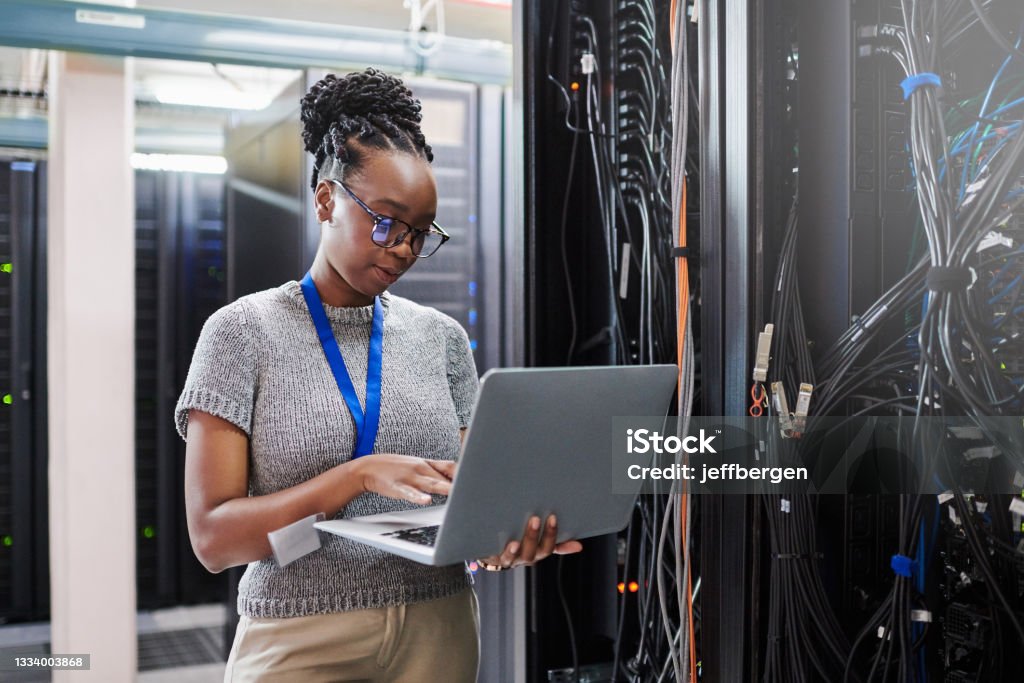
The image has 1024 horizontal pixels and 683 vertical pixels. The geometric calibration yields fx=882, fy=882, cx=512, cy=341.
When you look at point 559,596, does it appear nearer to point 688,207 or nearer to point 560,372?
point 688,207

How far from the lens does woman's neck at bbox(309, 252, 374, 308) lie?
125 centimetres

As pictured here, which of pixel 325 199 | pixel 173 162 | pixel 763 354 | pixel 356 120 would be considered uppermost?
pixel 173 162

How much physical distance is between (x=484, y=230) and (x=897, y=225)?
1.44 metres

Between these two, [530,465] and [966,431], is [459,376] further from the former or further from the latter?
[966,431]

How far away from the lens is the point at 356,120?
125 cm

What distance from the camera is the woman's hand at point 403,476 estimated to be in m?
1.03

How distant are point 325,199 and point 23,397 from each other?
2.77 metres

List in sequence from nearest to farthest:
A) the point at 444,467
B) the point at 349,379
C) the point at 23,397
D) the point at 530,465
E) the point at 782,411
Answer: the point at 530,465 → the point at 444,467 → the point at 349,379 → the point at 782,411 → the point at 23,397

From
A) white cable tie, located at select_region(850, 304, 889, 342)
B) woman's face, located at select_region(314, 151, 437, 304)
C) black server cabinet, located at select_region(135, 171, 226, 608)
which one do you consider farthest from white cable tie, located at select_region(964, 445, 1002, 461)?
black server cabinet, located at select_region(135, 171, 226, 608)

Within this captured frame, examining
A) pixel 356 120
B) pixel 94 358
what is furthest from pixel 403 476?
pixel 94 358

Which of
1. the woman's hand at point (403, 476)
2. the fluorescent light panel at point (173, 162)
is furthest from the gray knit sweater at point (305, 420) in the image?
the fluorescent light panel at point (173, 162)

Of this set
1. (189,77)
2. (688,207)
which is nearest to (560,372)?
(688,207)

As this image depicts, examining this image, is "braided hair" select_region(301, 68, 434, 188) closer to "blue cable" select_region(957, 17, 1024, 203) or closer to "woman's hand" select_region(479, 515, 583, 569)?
"woman's hand" select_region(479, 515, 583, 569)

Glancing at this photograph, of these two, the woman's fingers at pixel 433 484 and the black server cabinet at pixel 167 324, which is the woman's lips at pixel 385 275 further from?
the black server cabinet at pixel 167 324
